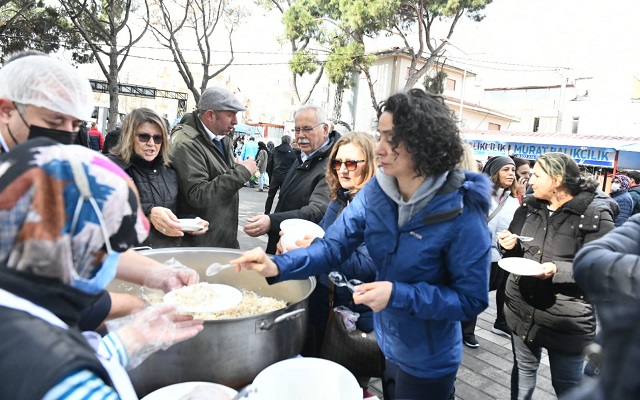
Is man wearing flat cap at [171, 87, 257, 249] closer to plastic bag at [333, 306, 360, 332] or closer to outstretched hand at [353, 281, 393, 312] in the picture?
plastic bag at [333, 306, 360, 332]

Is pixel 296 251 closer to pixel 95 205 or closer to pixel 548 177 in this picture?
pixel 95 205

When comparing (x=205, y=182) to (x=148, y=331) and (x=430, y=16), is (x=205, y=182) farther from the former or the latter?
(x=430, y=16)

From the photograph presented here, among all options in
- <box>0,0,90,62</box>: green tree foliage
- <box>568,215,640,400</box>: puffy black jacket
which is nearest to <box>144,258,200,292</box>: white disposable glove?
<box>568,215,640,400</box>: puffy black jacket

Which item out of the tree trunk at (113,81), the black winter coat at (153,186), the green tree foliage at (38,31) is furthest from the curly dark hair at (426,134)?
the green tree foliage at (38,31)

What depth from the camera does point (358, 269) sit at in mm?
2025

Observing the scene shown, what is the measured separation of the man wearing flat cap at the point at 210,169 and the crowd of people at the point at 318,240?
0.01m

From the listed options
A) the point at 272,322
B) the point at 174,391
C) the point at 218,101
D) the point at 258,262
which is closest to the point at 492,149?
the point at 218,101

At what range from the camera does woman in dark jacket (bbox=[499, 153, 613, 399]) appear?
230 cm

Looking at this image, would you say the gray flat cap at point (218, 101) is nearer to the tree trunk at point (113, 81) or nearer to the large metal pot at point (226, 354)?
the large metal pot at point (226, 354)

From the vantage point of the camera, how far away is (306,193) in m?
2.99

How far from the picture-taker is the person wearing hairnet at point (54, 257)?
0.68 meters

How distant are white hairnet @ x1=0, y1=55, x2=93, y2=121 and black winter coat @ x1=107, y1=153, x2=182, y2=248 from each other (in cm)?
137

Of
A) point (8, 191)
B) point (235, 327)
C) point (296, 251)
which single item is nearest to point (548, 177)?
point (296, 251)

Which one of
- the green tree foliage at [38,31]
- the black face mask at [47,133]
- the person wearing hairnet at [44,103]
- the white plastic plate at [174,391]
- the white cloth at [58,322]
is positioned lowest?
the white plastic plate at [174,391]
